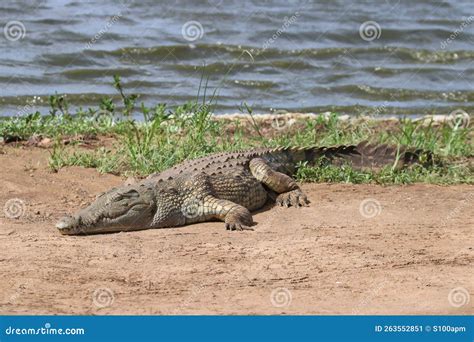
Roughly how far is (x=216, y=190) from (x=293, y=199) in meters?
0.71

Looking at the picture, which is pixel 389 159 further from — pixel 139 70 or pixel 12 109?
pixel 139 70

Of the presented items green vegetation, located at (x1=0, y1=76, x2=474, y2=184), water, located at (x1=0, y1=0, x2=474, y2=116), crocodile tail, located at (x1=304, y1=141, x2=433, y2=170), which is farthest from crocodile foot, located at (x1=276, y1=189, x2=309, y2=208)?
water, located at (x1=0, y1=0, x2=474, y2=116)

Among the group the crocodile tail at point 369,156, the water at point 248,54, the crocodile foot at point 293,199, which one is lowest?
the crocodile foot at point 293,199

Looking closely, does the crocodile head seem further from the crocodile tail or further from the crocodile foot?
the crocodile tail

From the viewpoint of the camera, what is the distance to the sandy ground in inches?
264

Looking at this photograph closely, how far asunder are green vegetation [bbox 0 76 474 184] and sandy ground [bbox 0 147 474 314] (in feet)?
1.22

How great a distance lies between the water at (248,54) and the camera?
15.3 metres

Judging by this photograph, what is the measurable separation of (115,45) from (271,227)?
935cm

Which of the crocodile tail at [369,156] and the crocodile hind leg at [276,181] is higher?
the crocodile tail at [369,156]

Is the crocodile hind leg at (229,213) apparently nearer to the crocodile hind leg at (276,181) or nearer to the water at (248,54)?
the crocodile hind leg at (276,181)

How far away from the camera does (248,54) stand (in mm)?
15227

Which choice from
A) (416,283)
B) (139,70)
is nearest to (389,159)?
(416,283)

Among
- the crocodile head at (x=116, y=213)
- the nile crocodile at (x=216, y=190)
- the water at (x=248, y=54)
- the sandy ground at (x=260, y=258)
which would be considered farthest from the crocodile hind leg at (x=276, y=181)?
the water at (x=248, y=54)

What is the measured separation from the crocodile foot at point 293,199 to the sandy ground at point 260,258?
0.30 ft
